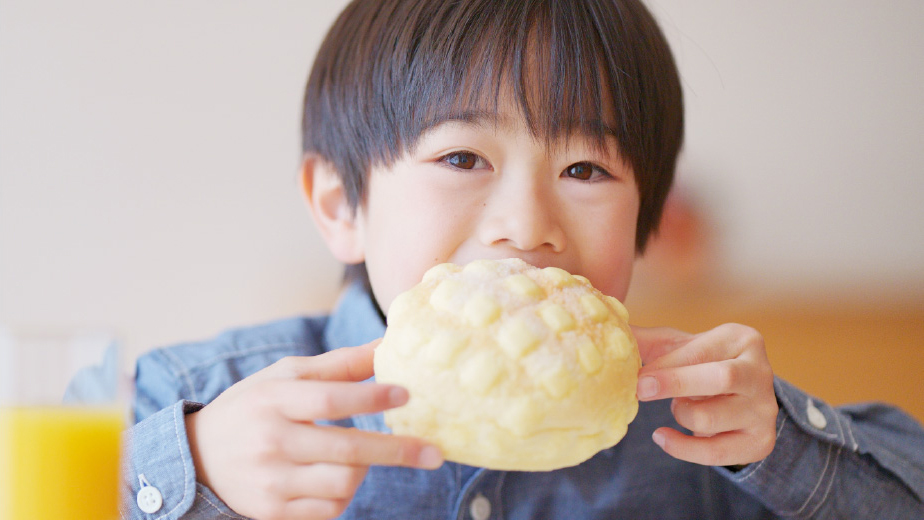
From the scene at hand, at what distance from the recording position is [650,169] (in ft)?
3.69

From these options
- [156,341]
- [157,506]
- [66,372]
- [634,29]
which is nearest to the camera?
[66,372]

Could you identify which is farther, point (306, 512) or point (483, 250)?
point (483, 250)

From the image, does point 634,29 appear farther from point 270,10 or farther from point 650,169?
point 270,10

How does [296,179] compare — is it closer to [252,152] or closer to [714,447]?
[252,152]

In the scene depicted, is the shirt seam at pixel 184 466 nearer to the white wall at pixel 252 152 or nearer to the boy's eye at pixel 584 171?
the boy's eye at pixel 584 171

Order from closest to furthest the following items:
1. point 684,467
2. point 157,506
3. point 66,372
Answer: point 66,372
point 157,506
point 684,467

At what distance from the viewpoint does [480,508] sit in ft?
3.59

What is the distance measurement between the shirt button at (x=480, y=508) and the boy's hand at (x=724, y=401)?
13.9 inches

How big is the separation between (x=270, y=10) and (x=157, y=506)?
1892 millimetres

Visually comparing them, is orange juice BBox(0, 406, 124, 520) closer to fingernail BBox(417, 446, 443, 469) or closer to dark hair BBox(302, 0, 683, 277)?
fingernail BBox(417, 446, 443, 469)

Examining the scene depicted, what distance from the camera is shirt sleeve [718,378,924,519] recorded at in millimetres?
1033

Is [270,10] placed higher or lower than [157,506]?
higher

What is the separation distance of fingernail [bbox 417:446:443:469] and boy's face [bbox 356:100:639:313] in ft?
1.03

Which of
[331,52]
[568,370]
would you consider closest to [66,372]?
[568,370]
